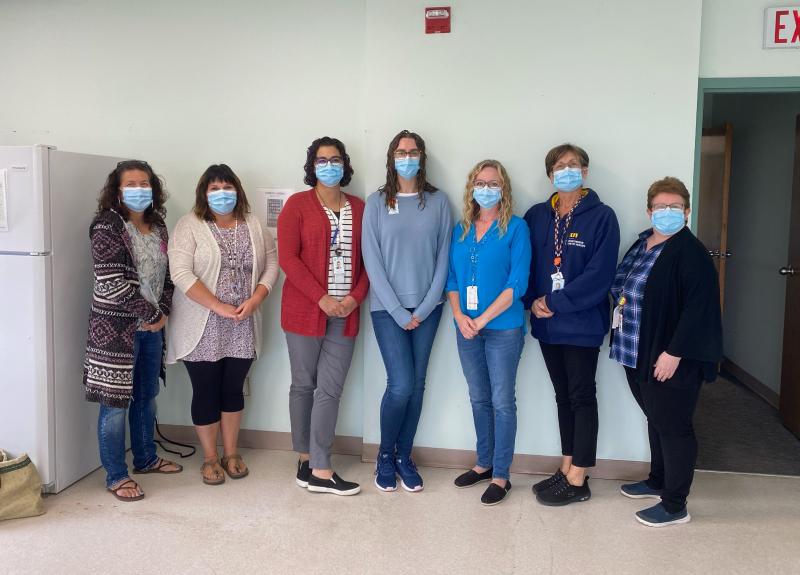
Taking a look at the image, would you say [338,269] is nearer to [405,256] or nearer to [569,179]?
[405,256]

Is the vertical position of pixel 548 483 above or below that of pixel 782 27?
below

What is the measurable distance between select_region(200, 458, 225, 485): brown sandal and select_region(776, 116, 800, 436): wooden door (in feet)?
11.3

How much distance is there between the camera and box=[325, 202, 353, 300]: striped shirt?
3.38 m

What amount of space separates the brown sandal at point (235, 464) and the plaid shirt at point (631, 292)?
6.40 feet

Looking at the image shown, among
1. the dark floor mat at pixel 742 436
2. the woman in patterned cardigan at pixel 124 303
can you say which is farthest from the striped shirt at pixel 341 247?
the dark floor mat at pixel 742 436

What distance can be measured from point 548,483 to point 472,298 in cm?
99

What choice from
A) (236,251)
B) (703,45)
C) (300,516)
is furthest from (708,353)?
(236,251)

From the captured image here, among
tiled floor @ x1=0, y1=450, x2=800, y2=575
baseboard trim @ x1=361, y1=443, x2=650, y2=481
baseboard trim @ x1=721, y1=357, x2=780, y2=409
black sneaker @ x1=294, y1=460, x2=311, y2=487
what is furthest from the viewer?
baseboard trim @ x1=721, y1=357, x2=780, y2=409

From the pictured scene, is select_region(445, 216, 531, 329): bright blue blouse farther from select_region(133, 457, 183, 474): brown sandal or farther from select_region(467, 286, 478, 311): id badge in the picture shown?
select_region(133, 457, 183, 474): brown sandal

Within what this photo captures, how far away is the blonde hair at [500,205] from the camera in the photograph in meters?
3.23

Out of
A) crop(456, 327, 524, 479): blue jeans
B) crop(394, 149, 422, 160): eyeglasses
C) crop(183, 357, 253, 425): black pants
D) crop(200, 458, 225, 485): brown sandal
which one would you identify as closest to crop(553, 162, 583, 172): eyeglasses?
crop(394, 149, 422, 160): eyeglasses

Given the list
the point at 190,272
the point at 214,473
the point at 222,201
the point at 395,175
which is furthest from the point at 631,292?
the point at 214,473

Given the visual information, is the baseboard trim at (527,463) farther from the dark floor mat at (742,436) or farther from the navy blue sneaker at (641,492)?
the dark floor mat at (742,436)

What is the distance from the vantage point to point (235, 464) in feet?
A: 11.8
